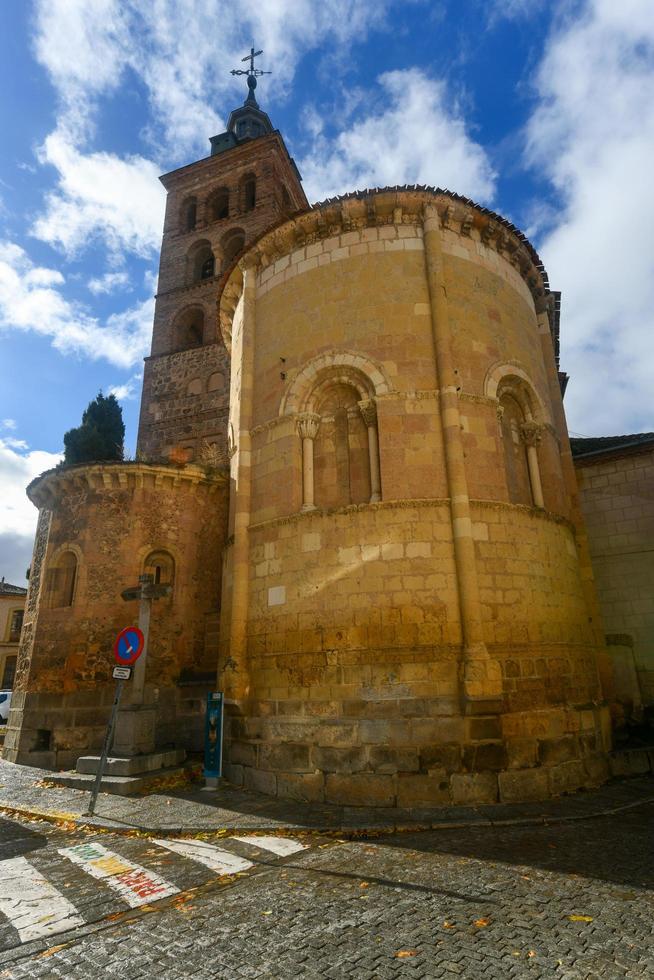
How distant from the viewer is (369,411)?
31.2ft

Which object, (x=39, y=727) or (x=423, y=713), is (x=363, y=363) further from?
(x=39, y=727)

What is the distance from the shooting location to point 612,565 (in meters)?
13.1

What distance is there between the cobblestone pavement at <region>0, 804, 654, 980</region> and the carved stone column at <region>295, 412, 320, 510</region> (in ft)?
17.2

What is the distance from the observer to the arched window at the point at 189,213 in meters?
31.3

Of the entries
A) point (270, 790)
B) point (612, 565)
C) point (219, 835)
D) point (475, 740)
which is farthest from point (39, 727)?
point (612, 565)

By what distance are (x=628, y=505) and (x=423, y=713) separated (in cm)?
838

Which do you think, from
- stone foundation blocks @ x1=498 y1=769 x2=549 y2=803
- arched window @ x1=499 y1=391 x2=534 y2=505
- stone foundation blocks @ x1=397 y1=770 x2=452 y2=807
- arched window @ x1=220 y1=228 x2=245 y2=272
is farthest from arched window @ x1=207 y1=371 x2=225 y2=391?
stone foundation blocks @ x1=498 y1=769 x2=549 y2=803

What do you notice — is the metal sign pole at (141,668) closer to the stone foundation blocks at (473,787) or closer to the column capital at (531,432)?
the stone foundation blocks at (473,787)

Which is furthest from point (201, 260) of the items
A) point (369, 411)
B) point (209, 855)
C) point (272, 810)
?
point (209, 855)

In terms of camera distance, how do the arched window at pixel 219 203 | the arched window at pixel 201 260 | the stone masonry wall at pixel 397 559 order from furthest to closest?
1. the arched window at pixel 219 203
2. the arched window at pixel 201 260
3. the stone masonry wall at pixel 397 559

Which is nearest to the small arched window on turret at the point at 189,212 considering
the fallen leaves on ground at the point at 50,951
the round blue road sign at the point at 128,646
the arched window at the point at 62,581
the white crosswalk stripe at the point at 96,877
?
the arched window at the point at 62,581

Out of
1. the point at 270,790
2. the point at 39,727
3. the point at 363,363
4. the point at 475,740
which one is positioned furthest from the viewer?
the point at 39,727

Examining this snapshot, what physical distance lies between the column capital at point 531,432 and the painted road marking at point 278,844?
300 inches

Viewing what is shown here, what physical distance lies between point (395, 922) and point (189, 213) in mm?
34706
